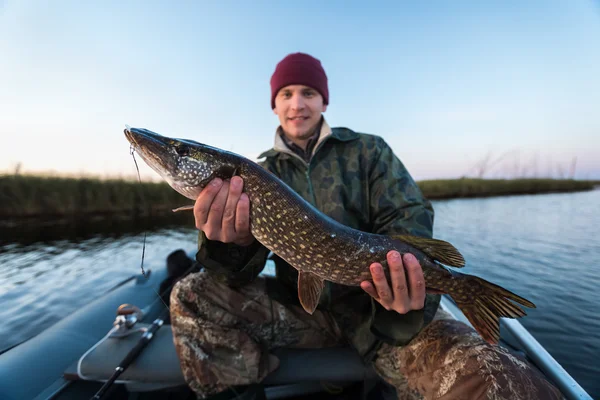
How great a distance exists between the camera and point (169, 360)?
1.81 metres

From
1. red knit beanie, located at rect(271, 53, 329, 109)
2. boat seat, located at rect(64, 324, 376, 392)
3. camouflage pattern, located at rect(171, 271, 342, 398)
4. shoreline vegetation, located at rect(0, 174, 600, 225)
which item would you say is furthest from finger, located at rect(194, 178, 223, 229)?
shoreline vegetation, located at rect(0, 174, 600, 225)

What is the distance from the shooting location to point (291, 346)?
77.5 inches

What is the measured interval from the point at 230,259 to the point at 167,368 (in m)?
0.77

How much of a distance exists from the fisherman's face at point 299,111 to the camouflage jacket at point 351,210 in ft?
0.35

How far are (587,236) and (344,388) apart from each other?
6.78 meters

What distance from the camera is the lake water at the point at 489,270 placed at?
2.86 metres

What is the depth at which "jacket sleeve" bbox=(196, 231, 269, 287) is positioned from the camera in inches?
68.6

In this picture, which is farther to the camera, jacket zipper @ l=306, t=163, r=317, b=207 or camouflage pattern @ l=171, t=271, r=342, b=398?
jacket zipper @ l=306, t=163, r=317, b=207

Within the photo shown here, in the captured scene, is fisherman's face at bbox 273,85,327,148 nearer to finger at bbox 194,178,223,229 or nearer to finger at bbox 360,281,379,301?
finger at bbox 194,178,223,229

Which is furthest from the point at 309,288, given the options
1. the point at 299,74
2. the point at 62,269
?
the point at 62,269

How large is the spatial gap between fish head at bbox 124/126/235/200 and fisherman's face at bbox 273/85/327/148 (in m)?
0.89

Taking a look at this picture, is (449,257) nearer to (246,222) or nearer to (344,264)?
(344,264)

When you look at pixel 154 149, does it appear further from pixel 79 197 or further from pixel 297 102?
pixel 79 197

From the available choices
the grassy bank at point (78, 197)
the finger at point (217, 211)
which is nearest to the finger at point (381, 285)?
the finger at point (217, 211)
